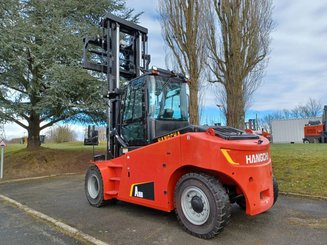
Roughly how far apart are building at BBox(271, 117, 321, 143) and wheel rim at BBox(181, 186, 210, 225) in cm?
3352

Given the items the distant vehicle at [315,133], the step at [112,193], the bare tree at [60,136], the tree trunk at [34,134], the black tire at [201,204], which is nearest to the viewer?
the black tire at [201,204]

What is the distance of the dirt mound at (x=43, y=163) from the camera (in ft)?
46.6

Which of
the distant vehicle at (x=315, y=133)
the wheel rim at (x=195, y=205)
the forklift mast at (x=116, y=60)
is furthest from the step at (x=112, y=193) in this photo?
the distant vehicle at (x=315, y=133)

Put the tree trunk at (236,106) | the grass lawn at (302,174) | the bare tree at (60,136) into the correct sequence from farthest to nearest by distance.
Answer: the bare tree at (60,136) < the tree trunk at (236,106) < the grass lawn at (302,174)

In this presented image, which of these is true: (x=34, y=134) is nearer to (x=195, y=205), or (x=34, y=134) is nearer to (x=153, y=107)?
(x=153, y=107)

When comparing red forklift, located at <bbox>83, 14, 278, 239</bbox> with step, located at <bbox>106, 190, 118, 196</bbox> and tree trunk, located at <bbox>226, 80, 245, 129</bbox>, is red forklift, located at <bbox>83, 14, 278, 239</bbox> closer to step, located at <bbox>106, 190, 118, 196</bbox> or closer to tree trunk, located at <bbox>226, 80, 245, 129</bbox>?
step, located at <bbox>106, 190, 118, 196</bbox>

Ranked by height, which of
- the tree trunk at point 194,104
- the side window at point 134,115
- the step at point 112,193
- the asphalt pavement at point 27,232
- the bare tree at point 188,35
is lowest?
the asphalt pavement at point 27,232

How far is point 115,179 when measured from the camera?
20.6 feet

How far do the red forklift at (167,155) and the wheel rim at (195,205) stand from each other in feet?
0.05

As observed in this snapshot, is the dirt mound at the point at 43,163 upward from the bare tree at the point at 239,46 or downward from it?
downward

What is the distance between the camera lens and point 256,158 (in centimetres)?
469

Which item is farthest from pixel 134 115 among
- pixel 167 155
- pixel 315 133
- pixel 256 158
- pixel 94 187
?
pixel 315 133

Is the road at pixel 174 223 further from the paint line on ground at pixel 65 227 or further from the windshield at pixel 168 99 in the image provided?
the windshield at pixel 168 99

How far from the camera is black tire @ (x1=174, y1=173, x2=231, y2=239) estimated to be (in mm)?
4312
